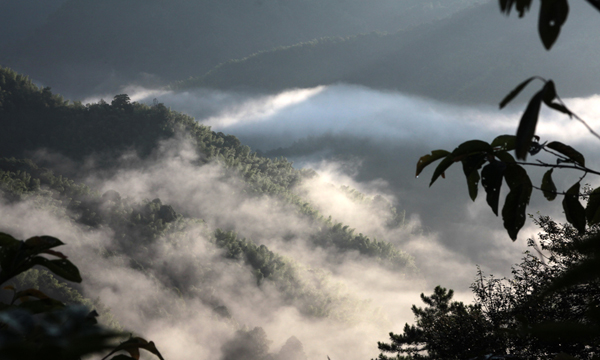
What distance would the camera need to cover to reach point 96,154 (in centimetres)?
4794

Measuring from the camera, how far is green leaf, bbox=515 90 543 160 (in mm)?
436

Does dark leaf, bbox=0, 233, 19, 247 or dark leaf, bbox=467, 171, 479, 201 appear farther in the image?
dark leaf, bbox=467, 171, 479, 201

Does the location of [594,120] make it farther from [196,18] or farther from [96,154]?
[196,18]

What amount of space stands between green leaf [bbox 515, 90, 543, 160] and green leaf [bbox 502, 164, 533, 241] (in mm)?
456

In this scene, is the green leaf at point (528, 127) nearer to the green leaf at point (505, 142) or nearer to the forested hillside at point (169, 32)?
the green leaf at point (505, 142)

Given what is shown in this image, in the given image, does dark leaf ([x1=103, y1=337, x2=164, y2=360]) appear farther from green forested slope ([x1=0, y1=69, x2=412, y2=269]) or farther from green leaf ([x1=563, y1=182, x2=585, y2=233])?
green forested slope ([x1=0, y1=69, x2=412, y2=269])

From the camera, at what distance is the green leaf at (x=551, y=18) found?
0.42 meters

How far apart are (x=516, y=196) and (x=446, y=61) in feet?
447

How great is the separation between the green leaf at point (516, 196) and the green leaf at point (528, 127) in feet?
1.50

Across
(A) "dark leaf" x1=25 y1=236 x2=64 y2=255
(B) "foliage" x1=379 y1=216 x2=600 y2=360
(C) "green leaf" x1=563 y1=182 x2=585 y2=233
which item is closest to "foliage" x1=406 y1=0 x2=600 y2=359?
(C) "green leaf" x1=563 y1=182 x2=585 y2=233

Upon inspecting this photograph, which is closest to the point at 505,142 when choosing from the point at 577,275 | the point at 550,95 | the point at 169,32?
the point at 550,95

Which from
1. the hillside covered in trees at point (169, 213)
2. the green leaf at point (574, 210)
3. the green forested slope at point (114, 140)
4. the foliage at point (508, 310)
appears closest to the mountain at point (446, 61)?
the green forested slope at point (114, 140)

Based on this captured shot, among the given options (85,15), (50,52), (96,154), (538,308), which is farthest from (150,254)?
(85,15)

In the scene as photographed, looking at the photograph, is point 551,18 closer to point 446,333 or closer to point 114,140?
point 446,333
